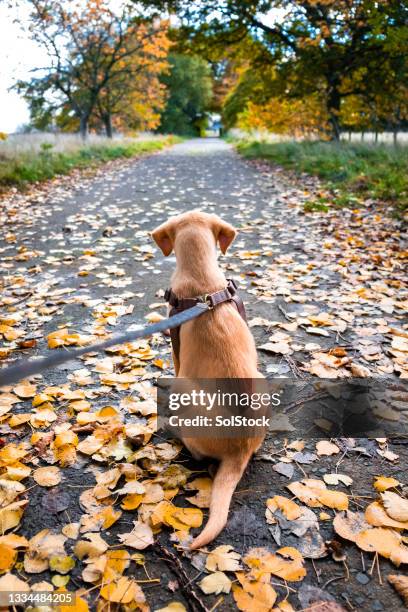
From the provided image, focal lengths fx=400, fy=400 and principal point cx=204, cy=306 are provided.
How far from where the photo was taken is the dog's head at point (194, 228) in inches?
98.0

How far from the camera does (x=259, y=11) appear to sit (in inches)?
598

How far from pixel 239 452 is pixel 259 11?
1790 centimetres

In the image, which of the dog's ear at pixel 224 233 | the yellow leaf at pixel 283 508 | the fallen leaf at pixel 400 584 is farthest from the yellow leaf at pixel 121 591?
the dog's ear at pixel 224 233

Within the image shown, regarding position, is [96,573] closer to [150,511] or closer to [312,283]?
[150,511]

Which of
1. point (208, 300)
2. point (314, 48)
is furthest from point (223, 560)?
point (314, 48)

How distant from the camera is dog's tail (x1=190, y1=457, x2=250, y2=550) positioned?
1.67 metres

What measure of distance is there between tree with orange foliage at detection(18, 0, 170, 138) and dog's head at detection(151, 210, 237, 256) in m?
20.2

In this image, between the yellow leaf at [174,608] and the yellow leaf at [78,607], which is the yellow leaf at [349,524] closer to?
the yellow leaf at [174,608]

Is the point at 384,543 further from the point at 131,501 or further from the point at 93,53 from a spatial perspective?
the point at 93,53

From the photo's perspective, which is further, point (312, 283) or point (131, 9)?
point (131, 9)

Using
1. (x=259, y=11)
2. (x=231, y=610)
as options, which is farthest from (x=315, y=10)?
(x=231, y=610)

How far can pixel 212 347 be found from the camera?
2.02 m

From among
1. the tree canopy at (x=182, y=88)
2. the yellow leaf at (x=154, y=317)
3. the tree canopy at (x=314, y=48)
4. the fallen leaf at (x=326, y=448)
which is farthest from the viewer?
the tree canopy at (x=182, y=88)

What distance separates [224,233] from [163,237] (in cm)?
40
